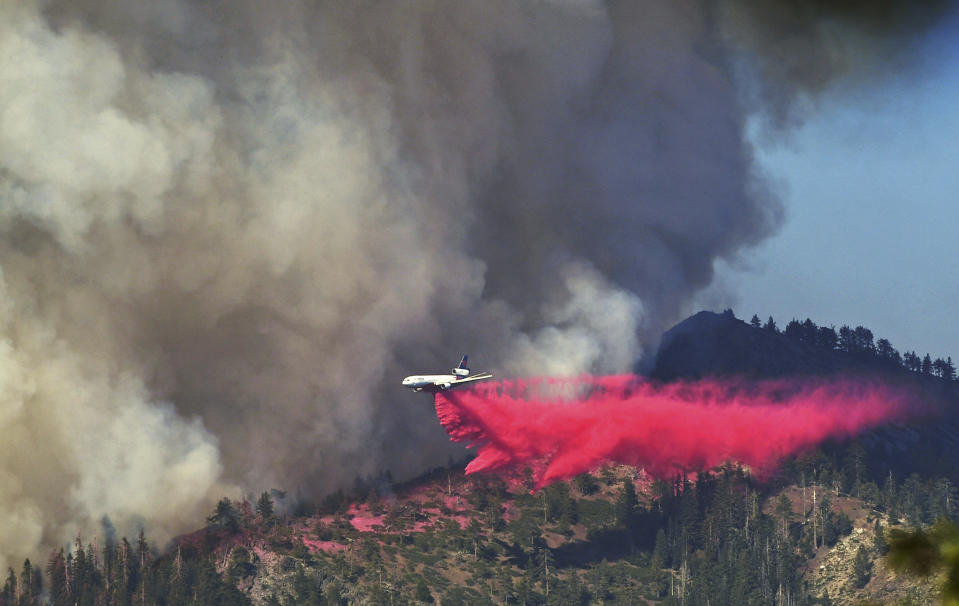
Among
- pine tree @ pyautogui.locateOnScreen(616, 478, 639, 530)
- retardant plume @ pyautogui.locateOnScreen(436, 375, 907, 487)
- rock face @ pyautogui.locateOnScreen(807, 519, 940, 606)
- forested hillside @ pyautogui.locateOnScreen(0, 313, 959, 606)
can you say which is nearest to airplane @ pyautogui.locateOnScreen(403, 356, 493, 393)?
retardant plume @ pyautogui.locateOnScreen(436, 375, 907, 487)

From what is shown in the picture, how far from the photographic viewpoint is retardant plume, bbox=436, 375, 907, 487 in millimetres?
146750

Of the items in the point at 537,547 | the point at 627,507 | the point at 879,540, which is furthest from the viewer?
the point at 627,507

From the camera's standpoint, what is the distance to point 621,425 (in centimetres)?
16012

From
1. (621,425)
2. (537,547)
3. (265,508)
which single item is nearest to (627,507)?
(537,547)

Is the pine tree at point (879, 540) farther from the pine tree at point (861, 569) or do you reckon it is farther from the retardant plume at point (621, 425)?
the retardant plume at point (621, 425)

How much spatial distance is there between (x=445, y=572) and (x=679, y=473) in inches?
1490

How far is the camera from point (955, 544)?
31.4 m

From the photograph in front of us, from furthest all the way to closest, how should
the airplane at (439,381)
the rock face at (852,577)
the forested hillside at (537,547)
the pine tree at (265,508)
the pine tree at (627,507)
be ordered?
the pine tree at (627,507), the rock face at (852,577), the pine tree at (265,508), the forested hillside at (537,547), the airplane at (439,381)

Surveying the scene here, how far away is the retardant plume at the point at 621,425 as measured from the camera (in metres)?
147

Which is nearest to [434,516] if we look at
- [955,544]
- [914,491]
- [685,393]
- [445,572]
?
[445,572]

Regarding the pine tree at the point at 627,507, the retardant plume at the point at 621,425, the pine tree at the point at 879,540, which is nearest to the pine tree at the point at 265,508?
the retardant plume at the point at 621,425

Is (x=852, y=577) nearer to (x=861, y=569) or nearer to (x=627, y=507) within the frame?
(x=861, y=569)

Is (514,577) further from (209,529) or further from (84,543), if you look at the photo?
(84,543)

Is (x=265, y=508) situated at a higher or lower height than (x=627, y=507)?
higher
